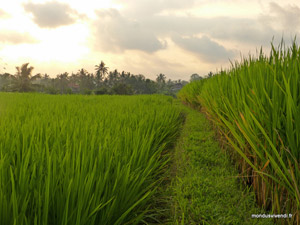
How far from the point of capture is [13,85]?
27.9m

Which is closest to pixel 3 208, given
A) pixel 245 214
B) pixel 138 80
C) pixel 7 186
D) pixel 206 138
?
pixel 7 186

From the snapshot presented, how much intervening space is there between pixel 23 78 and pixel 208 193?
3217 centimetres

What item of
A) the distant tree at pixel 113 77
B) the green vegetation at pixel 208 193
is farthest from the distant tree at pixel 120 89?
the green vegetation at pixel 208 193

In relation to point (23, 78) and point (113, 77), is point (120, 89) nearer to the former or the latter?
point (23, 78)

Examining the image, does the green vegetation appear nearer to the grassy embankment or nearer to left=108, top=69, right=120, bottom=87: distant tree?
the grassy embankment

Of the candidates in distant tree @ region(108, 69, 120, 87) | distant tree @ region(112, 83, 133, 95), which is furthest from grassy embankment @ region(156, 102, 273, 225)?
distant tree @ region(108, 69, 120, 87)

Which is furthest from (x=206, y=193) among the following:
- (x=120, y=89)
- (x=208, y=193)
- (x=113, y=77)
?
(x=113, y=77)

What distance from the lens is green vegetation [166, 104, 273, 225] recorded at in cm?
127

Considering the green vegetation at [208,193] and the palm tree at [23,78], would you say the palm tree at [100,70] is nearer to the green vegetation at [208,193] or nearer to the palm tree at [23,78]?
the palm tree at [23,78]

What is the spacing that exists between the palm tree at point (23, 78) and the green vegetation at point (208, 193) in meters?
30.8

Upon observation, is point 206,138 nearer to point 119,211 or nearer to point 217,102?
point 217,102

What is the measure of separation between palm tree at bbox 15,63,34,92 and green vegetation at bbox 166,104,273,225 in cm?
3082

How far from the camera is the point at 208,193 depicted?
152 cm

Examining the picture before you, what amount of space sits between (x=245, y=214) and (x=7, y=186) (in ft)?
4.19
